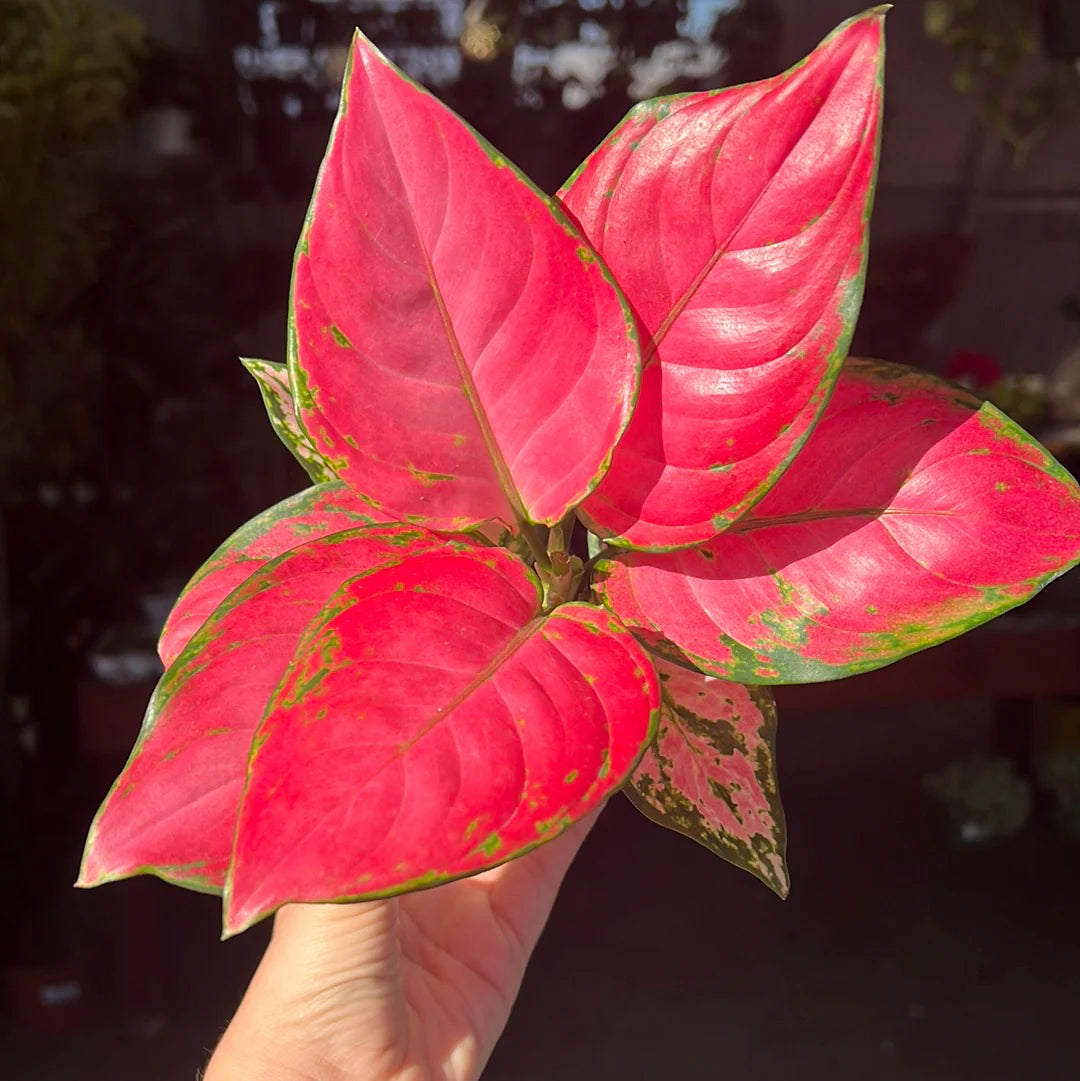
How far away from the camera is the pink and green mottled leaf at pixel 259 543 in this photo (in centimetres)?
46

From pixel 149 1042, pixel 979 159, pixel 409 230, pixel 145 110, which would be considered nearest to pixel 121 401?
pixel 145 110

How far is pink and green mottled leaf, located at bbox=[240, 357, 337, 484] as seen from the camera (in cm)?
48

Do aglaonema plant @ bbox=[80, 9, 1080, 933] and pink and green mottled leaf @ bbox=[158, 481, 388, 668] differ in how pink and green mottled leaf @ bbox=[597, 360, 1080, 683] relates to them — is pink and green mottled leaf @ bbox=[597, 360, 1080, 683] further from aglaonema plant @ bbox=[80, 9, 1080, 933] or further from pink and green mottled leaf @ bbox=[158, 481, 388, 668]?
pink and green mottled leaf @ bbox=[158, 481, 388, 668]

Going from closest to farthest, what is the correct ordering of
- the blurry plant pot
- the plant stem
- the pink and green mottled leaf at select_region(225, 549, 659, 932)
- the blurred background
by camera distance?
the pink and green mottled leaf at select_region(225, 549, 659, 932), the plant stem, the blurred background, the blurry plant pot

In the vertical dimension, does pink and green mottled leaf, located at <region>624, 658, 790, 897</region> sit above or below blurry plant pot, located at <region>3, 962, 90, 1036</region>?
above

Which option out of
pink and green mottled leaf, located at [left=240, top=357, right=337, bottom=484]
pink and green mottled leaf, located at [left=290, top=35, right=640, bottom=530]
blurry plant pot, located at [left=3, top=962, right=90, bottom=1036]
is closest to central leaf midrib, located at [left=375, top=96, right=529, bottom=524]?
pink and green mottled leaf, located at [left=290, top=35, right=640, bottom=530]

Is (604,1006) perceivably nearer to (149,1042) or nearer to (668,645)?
(149,1042)

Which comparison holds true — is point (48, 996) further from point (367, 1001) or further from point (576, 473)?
point (576, 473)

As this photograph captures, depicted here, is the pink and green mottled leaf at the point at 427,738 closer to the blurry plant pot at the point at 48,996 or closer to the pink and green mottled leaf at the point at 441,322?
the pink and green mottled leaf at the point at 441,322

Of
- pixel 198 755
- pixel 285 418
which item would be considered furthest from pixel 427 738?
pixel 285 418

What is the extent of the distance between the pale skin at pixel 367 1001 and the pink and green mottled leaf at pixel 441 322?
25 cm

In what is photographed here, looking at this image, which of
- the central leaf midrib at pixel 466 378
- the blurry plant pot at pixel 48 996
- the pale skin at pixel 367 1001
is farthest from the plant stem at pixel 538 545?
the blurry plant pot at pixel 48 996

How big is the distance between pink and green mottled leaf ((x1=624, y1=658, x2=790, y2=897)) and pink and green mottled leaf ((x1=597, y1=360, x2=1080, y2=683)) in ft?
0.26

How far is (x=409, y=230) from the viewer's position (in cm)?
36
